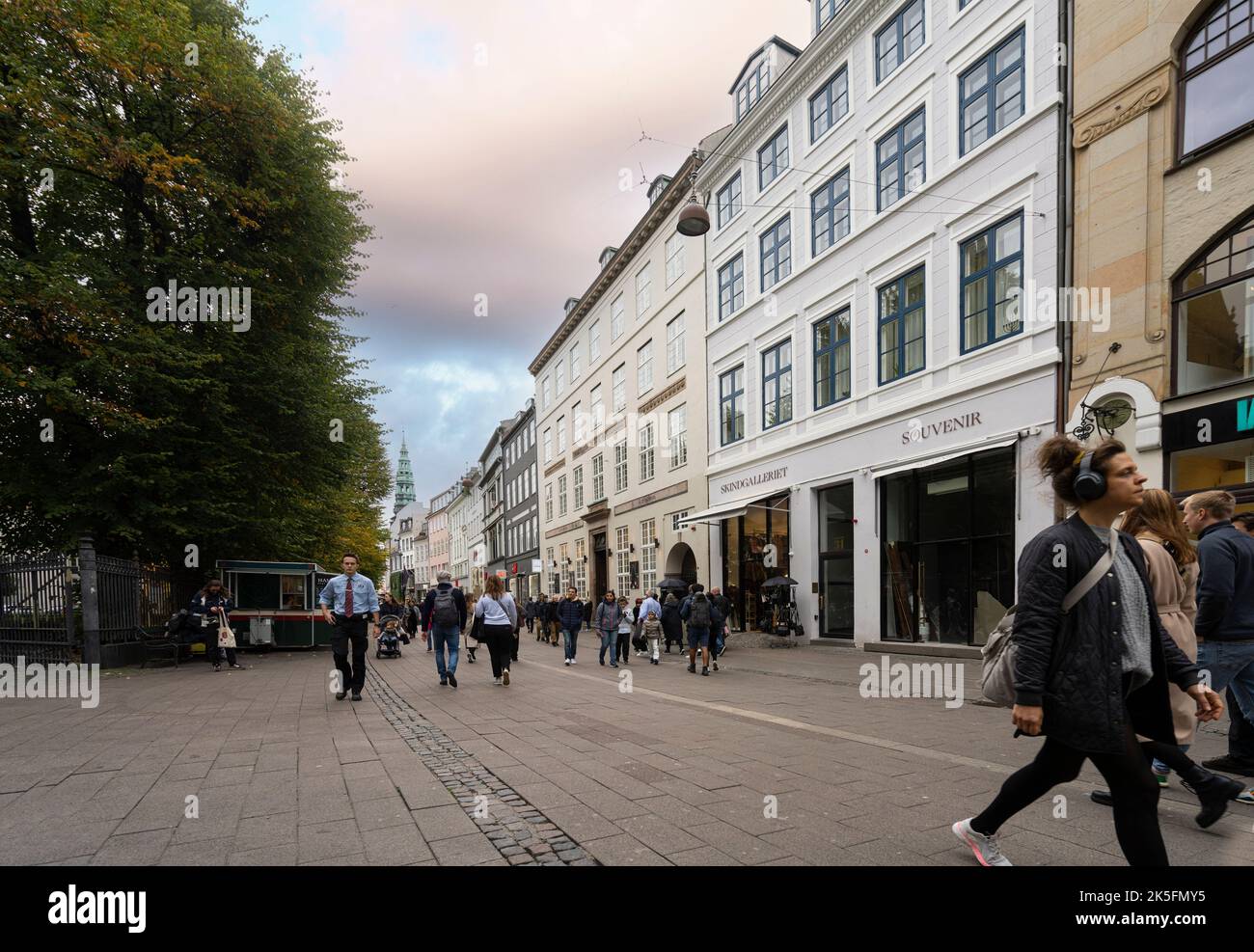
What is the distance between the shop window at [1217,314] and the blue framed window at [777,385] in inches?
405

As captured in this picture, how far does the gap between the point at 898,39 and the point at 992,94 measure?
12.4 feet

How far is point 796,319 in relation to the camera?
20.1 meters

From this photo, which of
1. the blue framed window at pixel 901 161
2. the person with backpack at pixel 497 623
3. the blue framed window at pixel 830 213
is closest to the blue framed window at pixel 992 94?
the blue framed window at pixel 901 161

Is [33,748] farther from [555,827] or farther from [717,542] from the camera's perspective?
[717,542]

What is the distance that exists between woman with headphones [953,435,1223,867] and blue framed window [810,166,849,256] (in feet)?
55.7

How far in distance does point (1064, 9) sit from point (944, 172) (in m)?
3.27

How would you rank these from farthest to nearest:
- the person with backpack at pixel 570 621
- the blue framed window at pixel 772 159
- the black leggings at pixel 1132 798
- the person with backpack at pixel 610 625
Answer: the blue framed window at pixel 772 159, the person with backpack at pixel 570 621, the person with backpack at pixel 610 625, the black leggings at pixel 1132 798

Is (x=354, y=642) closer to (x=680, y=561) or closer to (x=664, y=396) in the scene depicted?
(x=680, y=561)

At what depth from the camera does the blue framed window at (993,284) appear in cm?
1355

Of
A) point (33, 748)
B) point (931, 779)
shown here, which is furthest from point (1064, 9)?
point (33, 748)

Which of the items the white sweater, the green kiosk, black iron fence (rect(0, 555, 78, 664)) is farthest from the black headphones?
the green kiosk

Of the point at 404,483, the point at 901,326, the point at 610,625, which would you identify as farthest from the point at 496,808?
the point at 404,483

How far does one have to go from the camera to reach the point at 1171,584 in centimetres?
424

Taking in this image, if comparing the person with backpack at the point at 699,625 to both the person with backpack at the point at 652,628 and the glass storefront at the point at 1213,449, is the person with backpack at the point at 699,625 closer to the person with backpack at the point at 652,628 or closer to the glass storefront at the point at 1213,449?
the person with backpack at the point at 652,628
